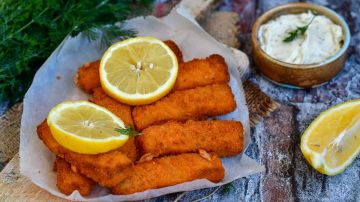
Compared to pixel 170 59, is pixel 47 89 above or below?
below

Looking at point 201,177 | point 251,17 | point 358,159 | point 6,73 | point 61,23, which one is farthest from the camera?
point 251,17

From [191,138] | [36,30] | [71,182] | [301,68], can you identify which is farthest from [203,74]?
[36,30]

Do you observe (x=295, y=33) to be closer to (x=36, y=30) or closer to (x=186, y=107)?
(x=186, y=107)

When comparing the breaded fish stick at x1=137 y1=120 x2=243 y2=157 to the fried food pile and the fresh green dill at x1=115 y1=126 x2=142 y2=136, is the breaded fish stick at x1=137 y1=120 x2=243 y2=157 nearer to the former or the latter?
the fried food pile

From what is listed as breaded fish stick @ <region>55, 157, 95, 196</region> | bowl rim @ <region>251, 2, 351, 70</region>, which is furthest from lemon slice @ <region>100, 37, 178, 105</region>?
bowl rim @ <region>251, 2, 351, 70</region>

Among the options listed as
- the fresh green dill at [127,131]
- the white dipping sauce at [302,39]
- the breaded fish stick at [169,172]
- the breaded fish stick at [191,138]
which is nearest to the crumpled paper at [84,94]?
the breaded fish stick at [169,172]

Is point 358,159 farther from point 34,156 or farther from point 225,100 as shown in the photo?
point 34,156

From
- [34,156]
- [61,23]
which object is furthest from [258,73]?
[34,156]
